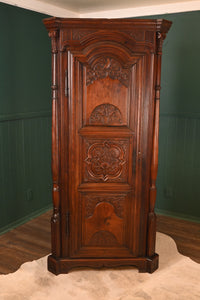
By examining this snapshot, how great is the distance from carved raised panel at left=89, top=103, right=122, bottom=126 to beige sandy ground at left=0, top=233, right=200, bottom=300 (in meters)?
1.34

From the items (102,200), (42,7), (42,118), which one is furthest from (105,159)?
(42,7)

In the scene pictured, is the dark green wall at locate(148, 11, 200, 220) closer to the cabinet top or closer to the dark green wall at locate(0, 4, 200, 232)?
the dark green wall at locate(0, 4, 200, 232)

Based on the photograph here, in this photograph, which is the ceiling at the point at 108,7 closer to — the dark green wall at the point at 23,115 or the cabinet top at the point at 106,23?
the dark green wall at the point at 23,115

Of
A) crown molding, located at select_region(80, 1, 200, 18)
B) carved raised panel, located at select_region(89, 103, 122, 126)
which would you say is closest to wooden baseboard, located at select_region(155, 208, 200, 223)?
carved raised panel, located at select_region(89, 103, 122, 126)

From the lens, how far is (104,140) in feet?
8.95

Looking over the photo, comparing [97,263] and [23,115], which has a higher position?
[23,115]

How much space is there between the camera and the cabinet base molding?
9.41ft

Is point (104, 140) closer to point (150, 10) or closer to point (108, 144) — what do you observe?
point (108, 144)

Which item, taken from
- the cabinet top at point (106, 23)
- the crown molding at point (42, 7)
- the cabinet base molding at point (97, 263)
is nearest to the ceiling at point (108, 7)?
the crown molding at point (42, 7)

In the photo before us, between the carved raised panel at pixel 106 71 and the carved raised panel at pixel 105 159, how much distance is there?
531 millimetres

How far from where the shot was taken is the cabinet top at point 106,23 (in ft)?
8.17

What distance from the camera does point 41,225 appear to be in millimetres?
3848

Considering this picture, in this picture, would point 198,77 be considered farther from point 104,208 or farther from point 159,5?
point 104,208

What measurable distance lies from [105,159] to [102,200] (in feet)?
1.21
